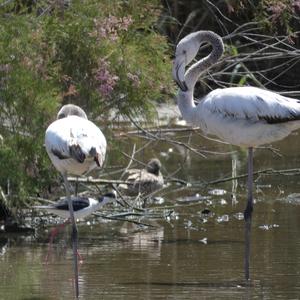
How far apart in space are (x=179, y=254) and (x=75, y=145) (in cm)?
167

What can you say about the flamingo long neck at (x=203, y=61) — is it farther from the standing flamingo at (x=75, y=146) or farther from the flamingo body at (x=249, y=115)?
the standing flamingo at (x=75, y=146)

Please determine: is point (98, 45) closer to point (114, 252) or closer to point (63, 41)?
point (63, 41)

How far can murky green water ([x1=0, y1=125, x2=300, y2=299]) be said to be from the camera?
800 cm

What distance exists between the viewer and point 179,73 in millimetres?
9125

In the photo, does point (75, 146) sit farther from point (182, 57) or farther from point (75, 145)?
point (182, 57)

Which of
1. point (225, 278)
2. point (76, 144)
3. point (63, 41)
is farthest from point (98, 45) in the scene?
point (225, 278)

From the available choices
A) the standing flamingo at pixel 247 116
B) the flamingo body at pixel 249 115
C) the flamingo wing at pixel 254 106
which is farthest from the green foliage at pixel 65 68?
the flamingo wing at pixel 254 106

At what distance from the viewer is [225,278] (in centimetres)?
830

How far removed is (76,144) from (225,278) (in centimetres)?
164

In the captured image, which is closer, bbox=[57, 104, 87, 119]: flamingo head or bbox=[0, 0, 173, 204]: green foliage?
bbox=[57, 104, 87, 119]: flamingo head

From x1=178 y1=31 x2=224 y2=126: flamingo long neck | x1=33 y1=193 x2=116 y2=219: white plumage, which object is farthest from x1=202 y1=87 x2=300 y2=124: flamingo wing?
x1=33 y1=193 x2=116 y2=219: white plumage

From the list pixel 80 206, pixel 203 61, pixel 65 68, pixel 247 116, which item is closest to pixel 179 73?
pixel 203 61

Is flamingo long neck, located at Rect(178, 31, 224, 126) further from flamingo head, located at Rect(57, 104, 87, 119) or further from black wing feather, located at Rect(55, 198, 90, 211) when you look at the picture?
black wing feather, located at Rect(55, 198, 90, 211)

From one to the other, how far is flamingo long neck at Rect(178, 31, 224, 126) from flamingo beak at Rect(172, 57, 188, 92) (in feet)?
0.18
